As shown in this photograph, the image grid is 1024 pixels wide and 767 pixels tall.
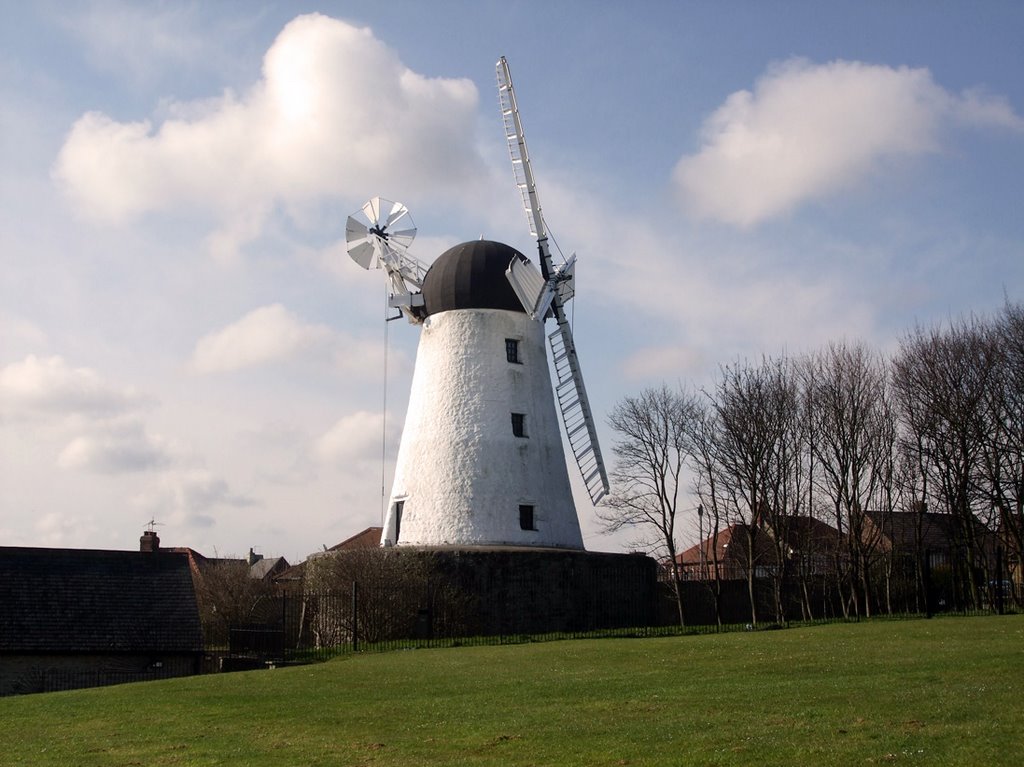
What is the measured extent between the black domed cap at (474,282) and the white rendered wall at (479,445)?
0.92 ft

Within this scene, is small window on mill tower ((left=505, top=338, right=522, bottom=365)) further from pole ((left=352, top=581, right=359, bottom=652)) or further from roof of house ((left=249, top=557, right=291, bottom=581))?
roof of house ((left=249, top=557, right=291, bottom=581))

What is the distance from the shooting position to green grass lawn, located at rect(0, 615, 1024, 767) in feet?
31.6

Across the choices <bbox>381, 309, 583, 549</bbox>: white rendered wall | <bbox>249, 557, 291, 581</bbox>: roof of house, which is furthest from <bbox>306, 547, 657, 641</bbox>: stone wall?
<bbox>249, 557, 291, 581</bbox>: roof of house

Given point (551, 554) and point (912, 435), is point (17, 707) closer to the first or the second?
point (551, 554)

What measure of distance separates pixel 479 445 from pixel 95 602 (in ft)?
34.3

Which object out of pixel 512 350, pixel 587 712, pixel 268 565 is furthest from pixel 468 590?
pixel 268 565


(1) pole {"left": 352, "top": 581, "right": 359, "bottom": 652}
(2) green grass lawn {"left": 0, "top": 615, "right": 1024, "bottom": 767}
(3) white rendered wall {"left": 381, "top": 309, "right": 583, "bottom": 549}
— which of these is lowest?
(2) green grass lawn {"left": 0, "top": 615, "right": 1024, "bottom": 767}

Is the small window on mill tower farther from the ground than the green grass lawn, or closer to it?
farther from the ground

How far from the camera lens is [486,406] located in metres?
30.1

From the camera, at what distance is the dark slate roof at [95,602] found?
2606cm

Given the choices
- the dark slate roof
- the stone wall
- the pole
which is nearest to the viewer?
the dark slate roof

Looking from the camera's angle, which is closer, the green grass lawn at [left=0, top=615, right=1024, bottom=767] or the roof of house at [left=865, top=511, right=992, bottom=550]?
the green grass lawn at [left=0, top=615, right=1024, bottom=767]

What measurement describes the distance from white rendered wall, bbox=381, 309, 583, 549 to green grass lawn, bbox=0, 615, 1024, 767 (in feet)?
31.2

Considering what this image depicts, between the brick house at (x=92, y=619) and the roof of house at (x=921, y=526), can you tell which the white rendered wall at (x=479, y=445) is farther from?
the roof of house at (x=921, y=526)
